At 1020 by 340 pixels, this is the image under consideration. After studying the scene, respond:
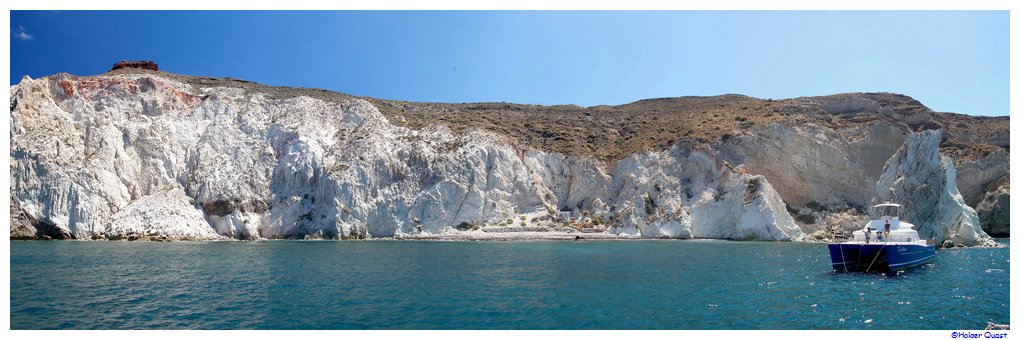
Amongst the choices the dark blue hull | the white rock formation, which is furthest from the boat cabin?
the white rock formation

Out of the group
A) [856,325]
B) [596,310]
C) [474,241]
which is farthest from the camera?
[474,241]

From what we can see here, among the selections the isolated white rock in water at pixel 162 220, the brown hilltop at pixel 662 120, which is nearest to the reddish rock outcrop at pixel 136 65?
the brown hilltop at pixel 662 120

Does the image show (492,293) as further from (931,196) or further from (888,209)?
A: (931,196)

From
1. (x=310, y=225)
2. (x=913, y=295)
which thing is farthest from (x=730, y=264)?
(x=310, y=225)

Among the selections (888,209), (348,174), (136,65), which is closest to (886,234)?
(888,209)

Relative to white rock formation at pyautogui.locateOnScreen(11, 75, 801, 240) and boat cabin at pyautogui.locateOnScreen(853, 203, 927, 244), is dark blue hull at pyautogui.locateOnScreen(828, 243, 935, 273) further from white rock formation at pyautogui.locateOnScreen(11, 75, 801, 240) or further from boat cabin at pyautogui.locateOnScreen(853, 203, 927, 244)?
white rock formation at pyautogui.locateOnScreen(11, 75, 801, 240)

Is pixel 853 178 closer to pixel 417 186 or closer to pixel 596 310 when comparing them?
pixel 417 186
